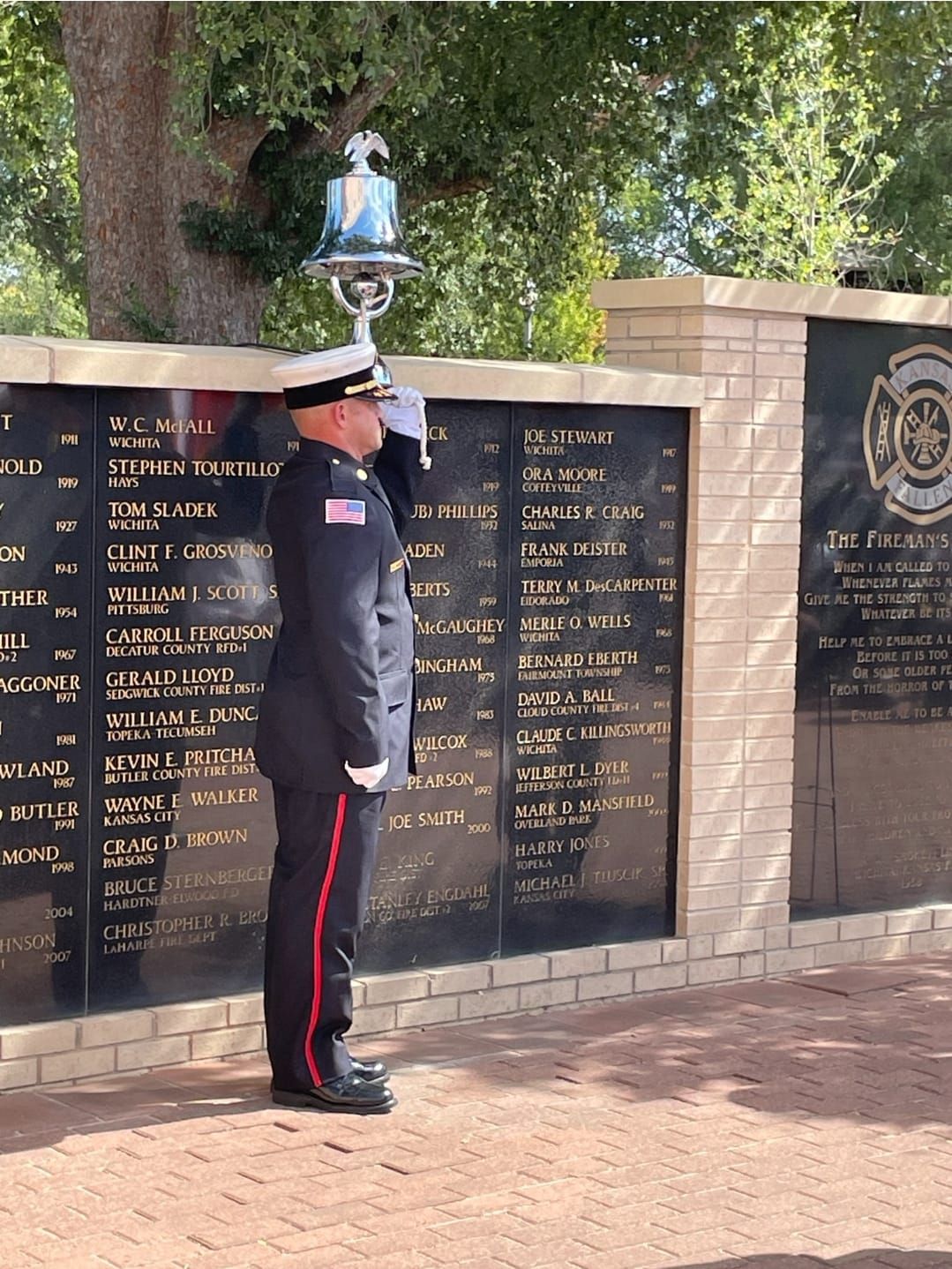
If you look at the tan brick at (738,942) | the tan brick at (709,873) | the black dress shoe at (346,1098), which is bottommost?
the black dress shoe at (346,1098)

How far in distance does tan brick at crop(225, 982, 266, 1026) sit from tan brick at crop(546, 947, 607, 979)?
1.11 metres

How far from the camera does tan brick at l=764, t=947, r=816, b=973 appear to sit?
7336 millimetres

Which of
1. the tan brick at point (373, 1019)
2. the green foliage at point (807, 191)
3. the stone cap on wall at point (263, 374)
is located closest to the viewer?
the stone cap on wall at point (263, 374)

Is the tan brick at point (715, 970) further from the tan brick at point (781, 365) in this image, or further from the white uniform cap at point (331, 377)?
the white uniform cap at point (331, 377)

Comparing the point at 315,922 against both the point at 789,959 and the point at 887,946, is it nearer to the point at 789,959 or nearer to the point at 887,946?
the point at 789,959

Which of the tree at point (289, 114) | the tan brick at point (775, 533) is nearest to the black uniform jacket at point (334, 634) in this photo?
the tan brick at point (775, 533)

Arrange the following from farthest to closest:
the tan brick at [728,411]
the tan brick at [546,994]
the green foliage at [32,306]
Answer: the green foliage at [32,306] < the tan brick at [728,411] < the tan brick at [546,994]

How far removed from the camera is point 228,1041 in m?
6.02

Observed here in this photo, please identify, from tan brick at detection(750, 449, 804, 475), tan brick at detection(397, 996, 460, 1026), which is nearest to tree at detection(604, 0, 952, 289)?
tan brick at detection(750, 449, 804, 475)

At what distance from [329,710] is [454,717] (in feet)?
3.55

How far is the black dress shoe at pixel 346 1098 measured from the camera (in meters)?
5.56

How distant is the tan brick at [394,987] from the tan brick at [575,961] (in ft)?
1.68

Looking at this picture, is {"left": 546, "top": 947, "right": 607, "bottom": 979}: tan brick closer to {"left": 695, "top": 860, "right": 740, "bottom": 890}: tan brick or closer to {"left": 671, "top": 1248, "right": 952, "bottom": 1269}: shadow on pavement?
{"left": 695, "top": 860, "right": 740, "bottom": 890}: tan brick

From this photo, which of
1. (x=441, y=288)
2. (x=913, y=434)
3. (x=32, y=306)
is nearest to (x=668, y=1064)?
(x=913, y=434)
